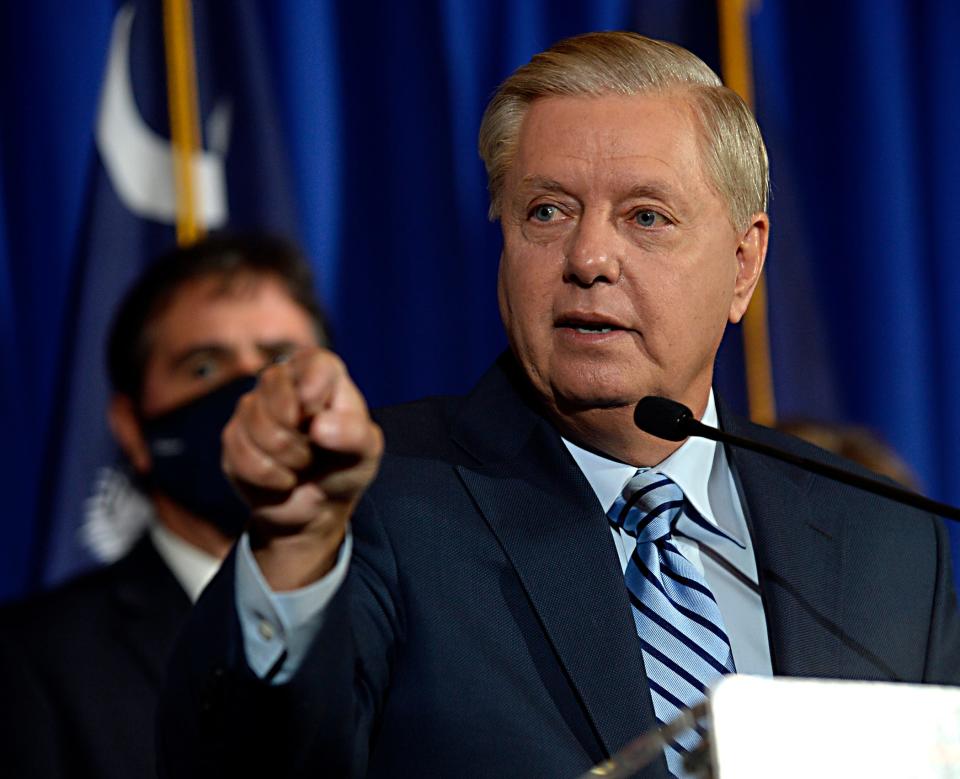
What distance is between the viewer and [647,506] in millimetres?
1521

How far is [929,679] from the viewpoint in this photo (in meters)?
1.56

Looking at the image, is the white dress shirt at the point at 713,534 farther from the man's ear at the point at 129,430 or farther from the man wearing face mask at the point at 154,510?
the man's ear at the point at 129,430

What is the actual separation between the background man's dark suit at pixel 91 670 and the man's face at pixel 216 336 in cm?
33

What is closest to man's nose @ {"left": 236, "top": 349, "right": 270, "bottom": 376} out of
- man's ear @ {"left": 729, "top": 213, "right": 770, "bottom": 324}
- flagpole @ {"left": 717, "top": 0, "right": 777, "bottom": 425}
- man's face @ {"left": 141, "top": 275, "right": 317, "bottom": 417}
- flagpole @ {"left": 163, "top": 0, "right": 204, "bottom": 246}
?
man's face @ {"left": 141, "top": 275, "right": 317, "bottom": 417}

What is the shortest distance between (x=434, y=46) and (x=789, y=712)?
115 inches

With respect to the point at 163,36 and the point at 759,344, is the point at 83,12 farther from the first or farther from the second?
the point at 759,344

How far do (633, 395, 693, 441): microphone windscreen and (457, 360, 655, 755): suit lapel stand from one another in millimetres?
142

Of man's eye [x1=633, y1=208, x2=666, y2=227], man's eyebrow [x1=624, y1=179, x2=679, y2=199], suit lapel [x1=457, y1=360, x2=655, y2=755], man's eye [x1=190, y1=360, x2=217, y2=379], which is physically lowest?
man's eye [x1=190, y1=360, x2=217, y2=379]

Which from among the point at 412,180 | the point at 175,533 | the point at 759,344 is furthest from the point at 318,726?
the point at 759,344

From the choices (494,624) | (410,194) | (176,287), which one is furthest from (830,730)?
(410,194)

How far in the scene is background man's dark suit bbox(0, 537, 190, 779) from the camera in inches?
96.0

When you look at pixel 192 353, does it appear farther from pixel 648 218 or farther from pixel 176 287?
pixel 648 218

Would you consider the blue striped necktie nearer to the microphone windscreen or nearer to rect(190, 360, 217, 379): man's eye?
the microphone windscreen

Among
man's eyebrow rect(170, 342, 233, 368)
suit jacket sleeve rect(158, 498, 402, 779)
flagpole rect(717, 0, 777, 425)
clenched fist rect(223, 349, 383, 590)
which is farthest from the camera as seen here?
flagpole rect(717, 0, 777, 425)
